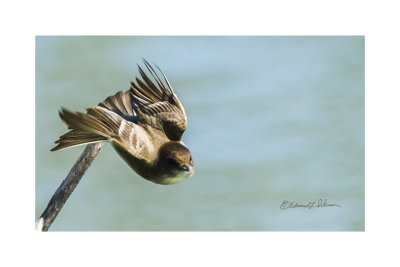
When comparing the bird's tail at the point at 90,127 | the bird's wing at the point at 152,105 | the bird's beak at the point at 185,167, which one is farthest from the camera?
the bird's wing at the point at 152,105

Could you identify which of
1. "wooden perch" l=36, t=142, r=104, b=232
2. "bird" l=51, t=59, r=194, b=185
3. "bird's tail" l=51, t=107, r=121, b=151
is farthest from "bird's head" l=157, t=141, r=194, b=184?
"wooden perch" l=36, t=142, r=104, b=232

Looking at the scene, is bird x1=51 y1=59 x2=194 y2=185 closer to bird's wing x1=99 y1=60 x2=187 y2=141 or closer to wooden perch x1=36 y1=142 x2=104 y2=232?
bird's wing x1=99 y1=60 x2=187 y2=141

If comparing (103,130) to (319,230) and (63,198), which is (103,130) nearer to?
(63,198)

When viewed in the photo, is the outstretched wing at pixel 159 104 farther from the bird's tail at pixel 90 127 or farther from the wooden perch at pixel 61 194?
the wooden perch at pixel 61 194

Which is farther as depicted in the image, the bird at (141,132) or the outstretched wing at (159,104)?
the outstretched wing at (159,104)

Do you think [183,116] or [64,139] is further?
[183,116]

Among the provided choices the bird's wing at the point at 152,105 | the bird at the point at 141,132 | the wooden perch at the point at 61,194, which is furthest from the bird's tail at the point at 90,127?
the wooden perch at the point at 61,194

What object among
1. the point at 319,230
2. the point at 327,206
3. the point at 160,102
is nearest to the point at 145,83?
the point at 160,102
